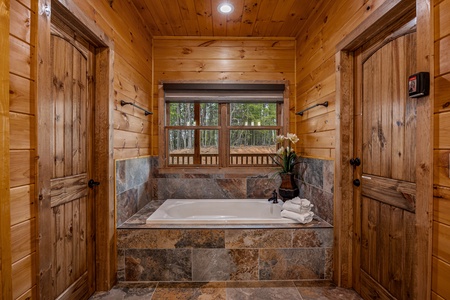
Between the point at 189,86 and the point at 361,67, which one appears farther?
the point at 189,86

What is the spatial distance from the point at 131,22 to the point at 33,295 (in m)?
2.36

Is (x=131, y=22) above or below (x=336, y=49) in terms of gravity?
above

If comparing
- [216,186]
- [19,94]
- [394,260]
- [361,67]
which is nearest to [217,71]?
[216,186]

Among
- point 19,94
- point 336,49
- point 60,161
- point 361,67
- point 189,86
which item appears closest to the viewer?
point 19,94

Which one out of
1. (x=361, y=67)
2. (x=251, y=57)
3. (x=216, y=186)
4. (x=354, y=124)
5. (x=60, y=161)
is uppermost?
(x=251, y=57)

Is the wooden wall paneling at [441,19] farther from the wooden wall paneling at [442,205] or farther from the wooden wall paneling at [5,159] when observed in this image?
the wooden wall paneling at [5,159]

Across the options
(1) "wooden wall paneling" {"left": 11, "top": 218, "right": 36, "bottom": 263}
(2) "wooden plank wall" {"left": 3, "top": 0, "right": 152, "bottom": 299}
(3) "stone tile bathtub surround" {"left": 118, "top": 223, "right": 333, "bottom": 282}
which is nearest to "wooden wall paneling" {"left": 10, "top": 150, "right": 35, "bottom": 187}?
(2) "wooden plank wall" {"left": 3, "top": 0, "right": 152, "bottom": 299}

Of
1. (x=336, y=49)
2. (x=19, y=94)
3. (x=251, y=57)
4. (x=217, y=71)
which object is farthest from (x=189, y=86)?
(x=19, y=94)

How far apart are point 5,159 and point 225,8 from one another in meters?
2.25

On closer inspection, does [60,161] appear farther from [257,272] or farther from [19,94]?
[257,272]

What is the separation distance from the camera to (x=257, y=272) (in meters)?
2.12

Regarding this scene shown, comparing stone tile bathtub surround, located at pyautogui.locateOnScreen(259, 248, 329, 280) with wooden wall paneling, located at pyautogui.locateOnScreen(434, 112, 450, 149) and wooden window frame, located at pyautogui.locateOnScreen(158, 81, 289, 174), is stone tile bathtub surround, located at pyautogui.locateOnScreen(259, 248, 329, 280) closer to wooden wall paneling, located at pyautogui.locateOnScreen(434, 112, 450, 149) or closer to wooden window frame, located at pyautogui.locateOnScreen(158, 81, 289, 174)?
wooden window frame, located at pyautogui.locateOnScreen(158, 81, 289, 174)

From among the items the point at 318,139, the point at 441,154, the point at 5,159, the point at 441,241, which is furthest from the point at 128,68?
the point at 441,241

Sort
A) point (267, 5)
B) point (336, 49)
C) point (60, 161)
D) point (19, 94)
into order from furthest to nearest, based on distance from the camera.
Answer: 1. point (267, 5)
2. point (336, 49)
3. point (60, 161)
4. point (19, 94)
